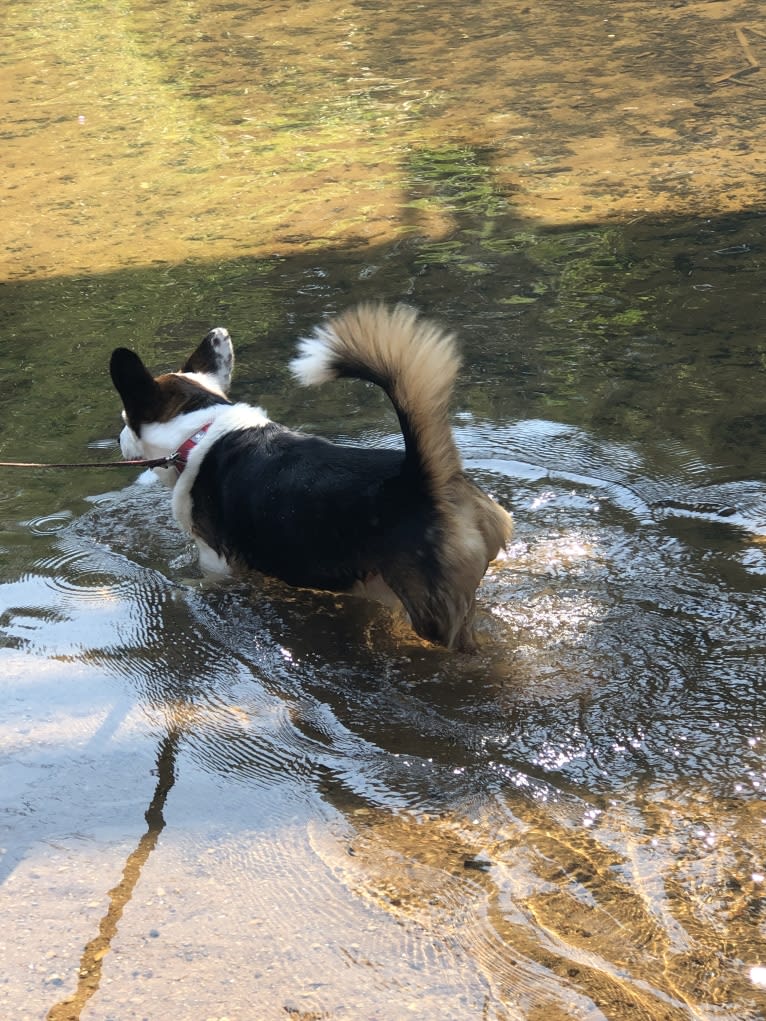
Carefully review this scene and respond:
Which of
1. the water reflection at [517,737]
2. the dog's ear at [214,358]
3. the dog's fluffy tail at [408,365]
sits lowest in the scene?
the water reflection at [517,737]

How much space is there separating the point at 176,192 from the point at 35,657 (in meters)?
5.33

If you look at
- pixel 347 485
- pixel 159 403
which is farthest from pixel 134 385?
pixel 347 485

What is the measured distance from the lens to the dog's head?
13.4ft

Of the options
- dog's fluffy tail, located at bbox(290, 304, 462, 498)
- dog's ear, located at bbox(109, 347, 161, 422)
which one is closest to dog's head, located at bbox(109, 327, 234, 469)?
dog's ear, located at bbox(109, 347, 161, 422)

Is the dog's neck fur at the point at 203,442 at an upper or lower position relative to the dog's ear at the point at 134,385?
lower

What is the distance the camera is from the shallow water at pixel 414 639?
230 cm

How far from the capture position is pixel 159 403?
167 inches

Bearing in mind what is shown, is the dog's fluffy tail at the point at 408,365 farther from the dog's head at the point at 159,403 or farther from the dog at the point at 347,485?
the dog's head at the point at 159,403

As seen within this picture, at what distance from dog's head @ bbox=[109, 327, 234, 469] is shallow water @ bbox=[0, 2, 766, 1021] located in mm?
384

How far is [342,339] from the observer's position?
3217 mm

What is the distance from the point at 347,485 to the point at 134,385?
1052 mm

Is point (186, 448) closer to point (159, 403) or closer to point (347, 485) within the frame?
point (159, 403)

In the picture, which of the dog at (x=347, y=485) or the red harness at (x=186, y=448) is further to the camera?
the red harness at (x=186, y=448)

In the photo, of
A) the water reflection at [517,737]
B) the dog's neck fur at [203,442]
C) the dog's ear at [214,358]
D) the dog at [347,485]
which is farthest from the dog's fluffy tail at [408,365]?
the dog's ear at [214,358]
